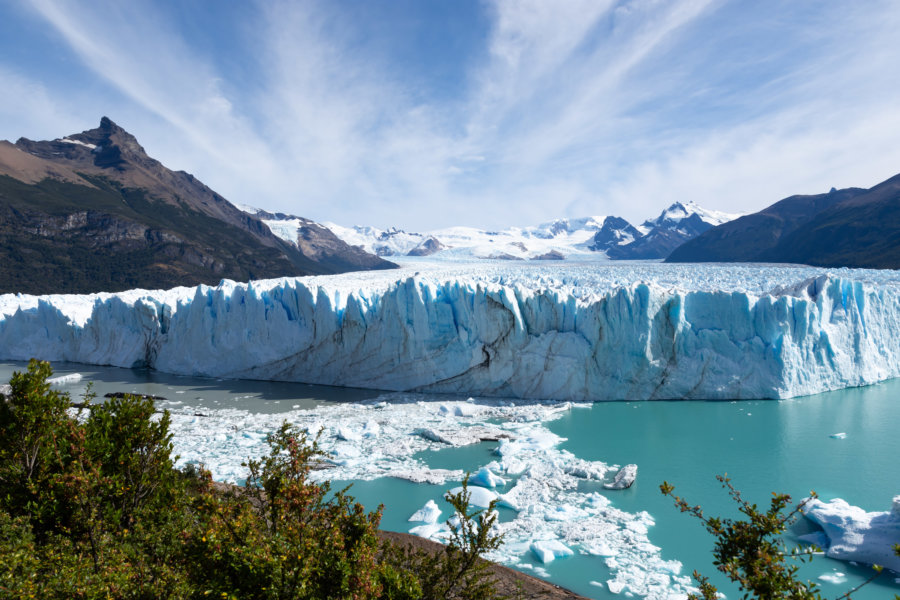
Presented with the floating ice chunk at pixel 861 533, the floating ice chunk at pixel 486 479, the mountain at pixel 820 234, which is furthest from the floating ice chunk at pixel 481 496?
the mountain at pixel 820 234

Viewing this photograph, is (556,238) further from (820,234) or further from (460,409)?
(460,409)

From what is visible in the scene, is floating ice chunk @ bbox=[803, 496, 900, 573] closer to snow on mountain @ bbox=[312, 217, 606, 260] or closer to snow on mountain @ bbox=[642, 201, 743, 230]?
snow on mountain @ bbox=[312, 217, 606, 260]

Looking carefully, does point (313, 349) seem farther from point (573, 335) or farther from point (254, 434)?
point (573, 335)

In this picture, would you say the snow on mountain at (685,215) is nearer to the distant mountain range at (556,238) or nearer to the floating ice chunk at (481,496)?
the distant mountain range at (556,238)

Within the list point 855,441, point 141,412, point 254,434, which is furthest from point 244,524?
point 855,441

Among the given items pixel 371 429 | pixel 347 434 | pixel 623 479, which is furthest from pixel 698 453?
pixel 347 434
